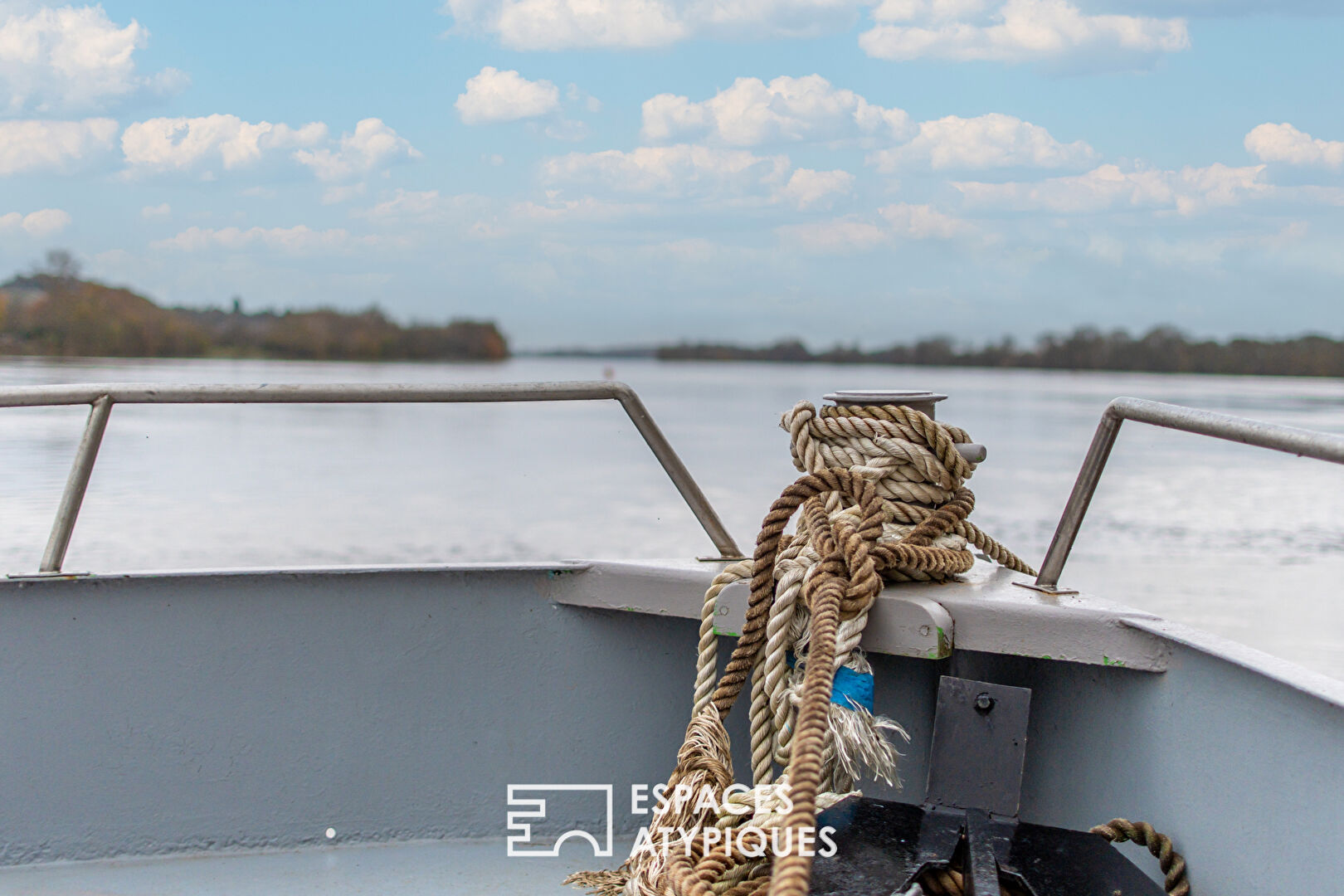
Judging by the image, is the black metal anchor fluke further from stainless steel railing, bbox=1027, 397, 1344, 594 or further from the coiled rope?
stainless steel railing, bbox=1027, 397, 1344, 594

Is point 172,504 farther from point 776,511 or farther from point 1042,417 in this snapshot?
point 1042,417

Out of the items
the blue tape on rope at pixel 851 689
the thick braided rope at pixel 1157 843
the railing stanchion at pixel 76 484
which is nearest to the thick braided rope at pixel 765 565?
the blue tape on rope at pixel 851 689

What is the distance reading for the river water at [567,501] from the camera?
653cm

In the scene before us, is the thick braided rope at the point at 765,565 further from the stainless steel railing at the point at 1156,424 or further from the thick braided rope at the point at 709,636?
the stainless steel railing at the point at 1156,424

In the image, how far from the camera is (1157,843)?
163 cm

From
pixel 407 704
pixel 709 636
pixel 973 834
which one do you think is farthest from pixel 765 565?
pixel 407 704

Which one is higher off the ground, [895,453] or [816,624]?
[895,453]

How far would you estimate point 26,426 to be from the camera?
216 cm

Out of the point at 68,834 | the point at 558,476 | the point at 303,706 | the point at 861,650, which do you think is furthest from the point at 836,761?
the point at 558,476

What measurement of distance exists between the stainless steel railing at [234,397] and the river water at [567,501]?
0.05 m

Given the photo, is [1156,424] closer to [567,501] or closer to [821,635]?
[821,635]

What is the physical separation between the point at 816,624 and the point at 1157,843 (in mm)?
601

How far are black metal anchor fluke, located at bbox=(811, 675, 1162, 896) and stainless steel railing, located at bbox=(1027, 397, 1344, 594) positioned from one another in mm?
241

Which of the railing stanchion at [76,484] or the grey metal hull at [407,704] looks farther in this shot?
the railing stanchion at [76,484]
